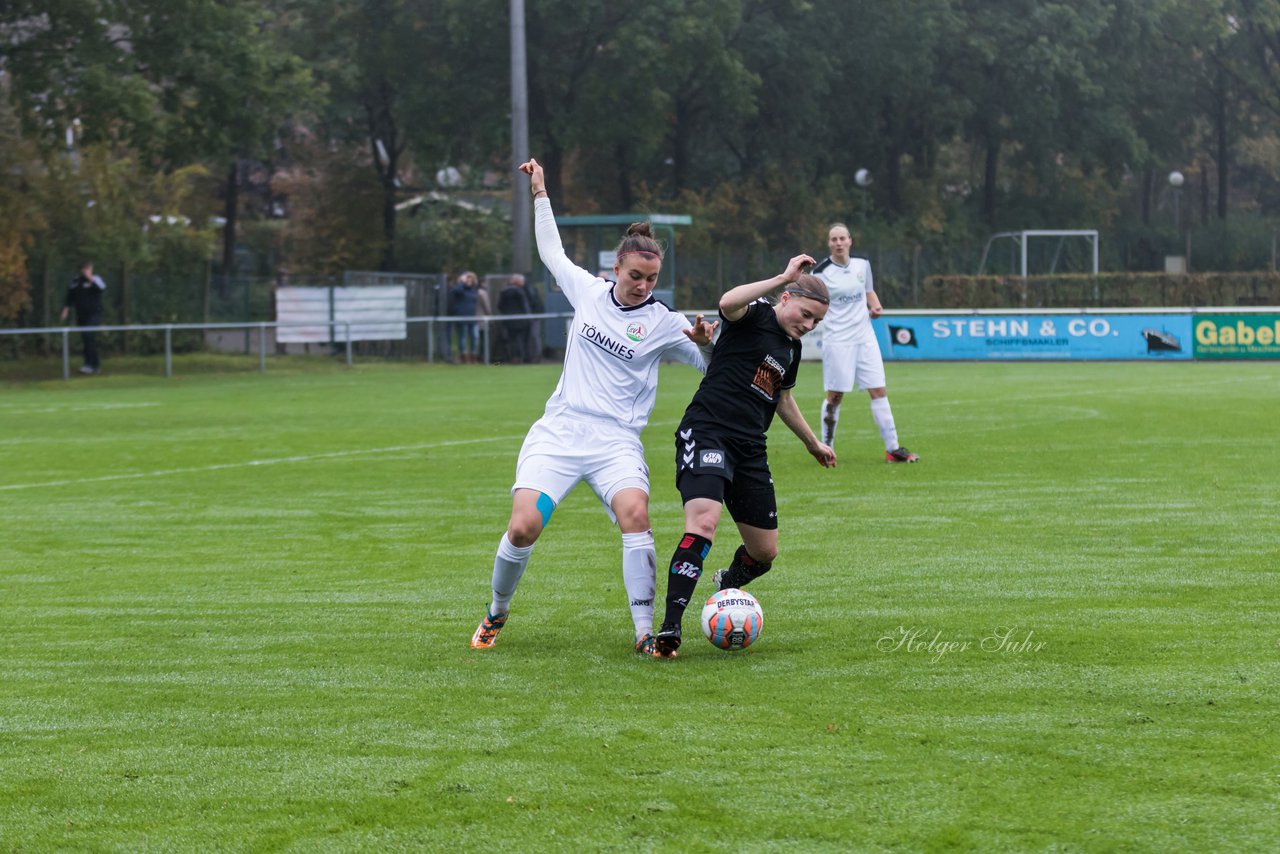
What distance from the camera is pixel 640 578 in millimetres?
7398

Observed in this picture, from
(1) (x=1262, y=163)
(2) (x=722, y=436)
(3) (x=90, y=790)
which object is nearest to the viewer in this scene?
(3) (x=90, y=790)

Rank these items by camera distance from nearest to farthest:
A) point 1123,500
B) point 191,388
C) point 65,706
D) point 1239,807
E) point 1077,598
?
point 1239,807, point 65,706, point 1077,598, point 1123,500, point 191,388

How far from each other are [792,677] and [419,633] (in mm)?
2021

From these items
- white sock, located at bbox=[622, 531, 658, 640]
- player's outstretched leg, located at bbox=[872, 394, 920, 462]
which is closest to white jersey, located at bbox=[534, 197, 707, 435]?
white sock, located at bbox=[622, 531, 658, 640]

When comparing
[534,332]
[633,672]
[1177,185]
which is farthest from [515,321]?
[1177,185]

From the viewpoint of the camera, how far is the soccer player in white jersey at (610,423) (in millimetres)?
7398

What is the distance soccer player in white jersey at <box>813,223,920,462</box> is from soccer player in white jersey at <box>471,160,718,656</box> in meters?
8.27

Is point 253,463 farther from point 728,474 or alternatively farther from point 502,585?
point 728,474

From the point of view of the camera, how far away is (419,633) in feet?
26.1

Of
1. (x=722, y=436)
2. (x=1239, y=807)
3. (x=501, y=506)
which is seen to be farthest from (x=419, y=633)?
(x=501, y=506)

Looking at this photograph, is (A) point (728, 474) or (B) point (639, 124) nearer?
(A) point (728, 474)

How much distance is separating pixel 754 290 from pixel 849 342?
898cm

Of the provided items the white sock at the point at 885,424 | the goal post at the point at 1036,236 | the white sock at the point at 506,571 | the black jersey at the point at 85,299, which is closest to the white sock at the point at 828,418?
the white sock at the point at 885,424

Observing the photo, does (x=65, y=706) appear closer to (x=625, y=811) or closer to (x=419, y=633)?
(x=419, y=633)
